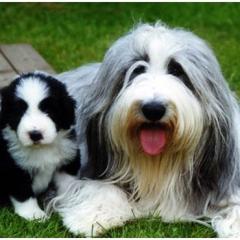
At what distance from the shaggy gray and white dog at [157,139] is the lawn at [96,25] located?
88.1 inches

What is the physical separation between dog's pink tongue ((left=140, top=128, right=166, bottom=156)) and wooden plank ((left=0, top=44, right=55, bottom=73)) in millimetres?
2786

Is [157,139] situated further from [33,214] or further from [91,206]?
[33,214]

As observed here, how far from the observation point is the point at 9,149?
4.70 meters

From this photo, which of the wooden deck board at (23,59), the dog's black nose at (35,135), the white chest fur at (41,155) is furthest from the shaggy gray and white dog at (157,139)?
the wooden deck board at (23,59)

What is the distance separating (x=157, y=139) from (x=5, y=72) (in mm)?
2894

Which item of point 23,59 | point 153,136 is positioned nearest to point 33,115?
point 153,136

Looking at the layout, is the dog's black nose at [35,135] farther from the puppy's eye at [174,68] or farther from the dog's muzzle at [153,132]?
the puppy's eye at [174,68]

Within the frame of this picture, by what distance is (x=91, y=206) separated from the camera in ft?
15.5

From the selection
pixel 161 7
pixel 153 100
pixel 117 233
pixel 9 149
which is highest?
pixel 153 100

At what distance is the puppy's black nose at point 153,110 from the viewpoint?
4047mm

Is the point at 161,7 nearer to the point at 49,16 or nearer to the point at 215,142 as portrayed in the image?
the point at 49,16

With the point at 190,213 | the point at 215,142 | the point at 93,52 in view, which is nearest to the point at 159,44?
the point at 215,142

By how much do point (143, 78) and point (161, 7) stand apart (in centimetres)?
680

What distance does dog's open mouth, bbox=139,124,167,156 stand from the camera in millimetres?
4238
